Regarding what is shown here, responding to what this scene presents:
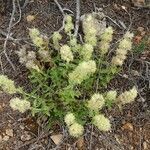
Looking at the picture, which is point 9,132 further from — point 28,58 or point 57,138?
point 28,58

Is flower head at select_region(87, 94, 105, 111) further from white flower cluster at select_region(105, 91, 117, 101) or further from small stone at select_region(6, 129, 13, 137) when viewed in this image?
small stone at select_region(6, 129, 13, 137)

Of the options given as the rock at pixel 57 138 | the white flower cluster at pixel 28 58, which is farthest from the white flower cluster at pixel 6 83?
the rock at pixel 57 138

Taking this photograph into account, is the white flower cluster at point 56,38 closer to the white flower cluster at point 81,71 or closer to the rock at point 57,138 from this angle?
the white flower cluster at point 81,71

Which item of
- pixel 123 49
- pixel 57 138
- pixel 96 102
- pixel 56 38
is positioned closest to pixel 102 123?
pixel 96 102

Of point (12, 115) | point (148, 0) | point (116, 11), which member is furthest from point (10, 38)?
point (148, 0)

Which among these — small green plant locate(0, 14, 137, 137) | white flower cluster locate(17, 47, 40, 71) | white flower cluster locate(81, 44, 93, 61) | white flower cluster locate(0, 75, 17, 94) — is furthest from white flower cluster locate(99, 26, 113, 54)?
white flower cluster locate(0, 75, 17, 94)

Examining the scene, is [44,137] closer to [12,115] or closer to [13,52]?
[12,115]

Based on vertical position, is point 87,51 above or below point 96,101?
above
